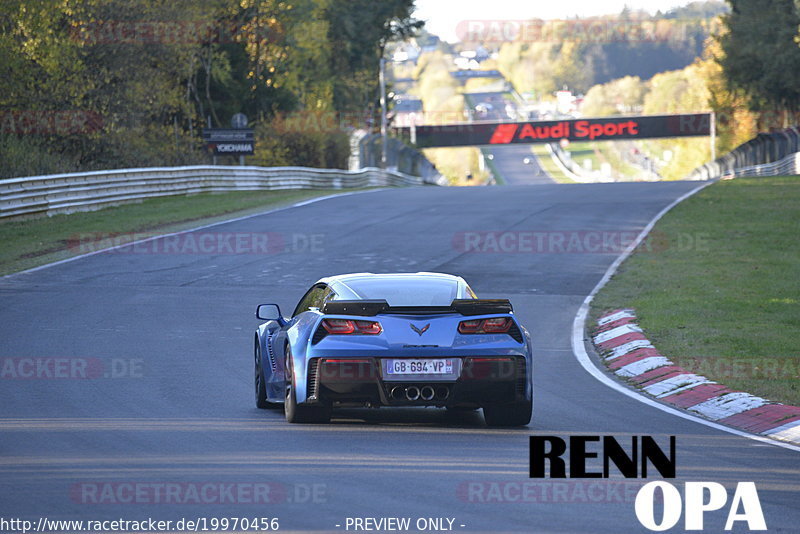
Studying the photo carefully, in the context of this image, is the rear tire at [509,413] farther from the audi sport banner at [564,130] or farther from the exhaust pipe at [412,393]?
the audi sport banner at [564,130]

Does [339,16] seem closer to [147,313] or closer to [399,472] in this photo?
[147,313]

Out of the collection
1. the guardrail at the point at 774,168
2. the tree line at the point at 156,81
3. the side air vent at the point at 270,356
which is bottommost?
the guardrail at the point at 774,168

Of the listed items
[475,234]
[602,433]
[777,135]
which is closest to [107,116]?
[475,234]

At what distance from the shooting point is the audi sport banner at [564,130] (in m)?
99.4

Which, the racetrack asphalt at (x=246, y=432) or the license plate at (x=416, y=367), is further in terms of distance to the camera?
the license plate at (x=416, y=367)

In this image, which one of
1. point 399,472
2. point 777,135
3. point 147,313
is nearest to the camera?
point 399,472

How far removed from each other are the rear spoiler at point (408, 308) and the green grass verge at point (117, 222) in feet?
44.7

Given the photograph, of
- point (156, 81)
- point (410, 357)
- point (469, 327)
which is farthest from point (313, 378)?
point (156, 81)

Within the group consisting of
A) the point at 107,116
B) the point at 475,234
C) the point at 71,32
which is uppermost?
the point at 71,32

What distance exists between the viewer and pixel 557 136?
100500mm

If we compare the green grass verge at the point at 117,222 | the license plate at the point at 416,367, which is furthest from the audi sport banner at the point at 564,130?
the license plate at the point at 416,367

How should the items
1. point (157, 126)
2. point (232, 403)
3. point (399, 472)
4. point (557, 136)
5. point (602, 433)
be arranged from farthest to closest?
point (557, 136) < point (157, 126) < point (232, 403) < point (602, 433) < point (399, 472)

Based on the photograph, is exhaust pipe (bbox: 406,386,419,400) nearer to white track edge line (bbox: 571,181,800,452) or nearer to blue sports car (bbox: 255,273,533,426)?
blue sports car (bbox: 255,273,533,426)

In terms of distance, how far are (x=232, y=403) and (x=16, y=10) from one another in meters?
30.2
